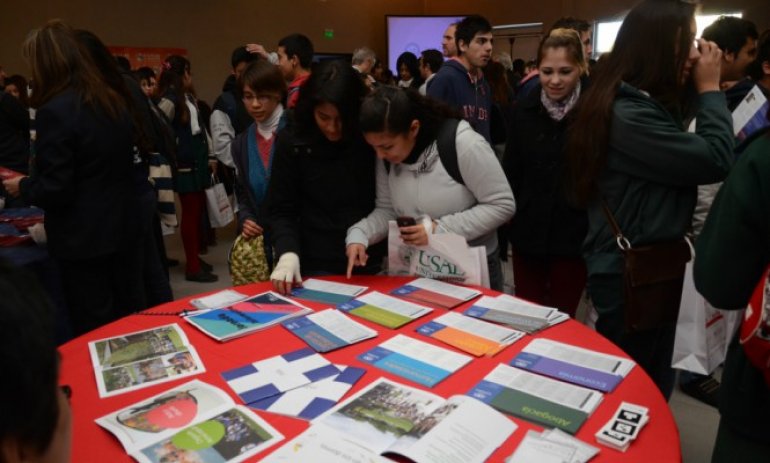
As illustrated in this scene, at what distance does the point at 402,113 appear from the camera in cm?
173

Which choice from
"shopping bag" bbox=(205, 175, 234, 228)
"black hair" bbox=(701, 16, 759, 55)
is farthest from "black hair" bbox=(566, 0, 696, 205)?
"shopping bag" bbox=(205, 175, 234, 228)

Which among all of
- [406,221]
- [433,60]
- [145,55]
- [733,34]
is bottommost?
[406,221]

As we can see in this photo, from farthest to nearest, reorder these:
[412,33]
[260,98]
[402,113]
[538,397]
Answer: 1. [412,33]
2. [260,98]
3. [402,113]
4. [538,397]

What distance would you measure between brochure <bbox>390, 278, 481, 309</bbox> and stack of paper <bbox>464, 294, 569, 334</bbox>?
56 mm

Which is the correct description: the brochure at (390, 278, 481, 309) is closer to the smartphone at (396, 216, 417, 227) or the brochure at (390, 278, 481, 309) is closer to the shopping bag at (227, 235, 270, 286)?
the smartphone at (396, 216, 417, 227)

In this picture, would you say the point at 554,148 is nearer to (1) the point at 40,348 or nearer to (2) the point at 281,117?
(2) the point at 281,117

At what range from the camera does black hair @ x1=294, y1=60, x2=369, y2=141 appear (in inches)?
70.2

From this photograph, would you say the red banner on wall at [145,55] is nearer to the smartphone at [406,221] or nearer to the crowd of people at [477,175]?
the crowd of people at [477,175]

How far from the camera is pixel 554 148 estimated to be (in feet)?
7.24

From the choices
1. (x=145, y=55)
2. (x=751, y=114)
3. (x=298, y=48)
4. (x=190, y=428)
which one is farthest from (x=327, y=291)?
(x=145, y=55)

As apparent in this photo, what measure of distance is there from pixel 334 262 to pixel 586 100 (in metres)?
1.03

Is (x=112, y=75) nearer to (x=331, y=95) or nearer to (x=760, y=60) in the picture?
(x=331, y=95)

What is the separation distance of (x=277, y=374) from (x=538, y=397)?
59 cm

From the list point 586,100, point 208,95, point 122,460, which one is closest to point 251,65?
point 586,100
